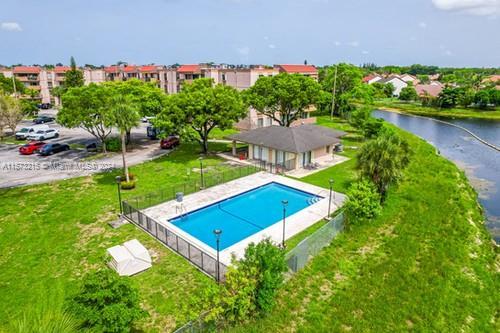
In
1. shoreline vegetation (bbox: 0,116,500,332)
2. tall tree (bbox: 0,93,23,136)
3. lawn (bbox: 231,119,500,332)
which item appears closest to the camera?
lawn (bbox: 231,119,500,332)

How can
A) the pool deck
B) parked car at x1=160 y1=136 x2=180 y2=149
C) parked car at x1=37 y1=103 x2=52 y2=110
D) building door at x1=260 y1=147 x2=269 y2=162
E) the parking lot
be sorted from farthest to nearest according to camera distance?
parked car at x1=37 y1=103 x2=52 y2=110 < parked car at x1=160 y1=136 x2=180 y2=149 < building door at x1=260 y1=147 x2=269 y2=162 < the parking lot < the pool deck

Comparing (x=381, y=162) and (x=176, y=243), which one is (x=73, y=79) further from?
(x=381, y=162)

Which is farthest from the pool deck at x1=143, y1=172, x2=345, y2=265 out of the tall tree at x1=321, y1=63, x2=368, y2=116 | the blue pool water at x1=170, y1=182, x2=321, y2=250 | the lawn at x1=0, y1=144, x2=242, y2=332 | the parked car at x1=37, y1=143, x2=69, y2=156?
the tall tree at x1=321, y1=63, x2=368, y2=116

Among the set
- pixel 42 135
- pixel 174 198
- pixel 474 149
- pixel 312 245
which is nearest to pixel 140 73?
pixel 42 135

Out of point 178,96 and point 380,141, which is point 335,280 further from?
point 178,96

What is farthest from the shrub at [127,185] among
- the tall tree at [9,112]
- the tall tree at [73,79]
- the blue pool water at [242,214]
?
the tall tree at [73,79]

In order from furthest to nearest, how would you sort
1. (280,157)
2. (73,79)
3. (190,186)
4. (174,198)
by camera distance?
1. (73,79)
2. (280,157)
3. (190,186)
4. (174,198)

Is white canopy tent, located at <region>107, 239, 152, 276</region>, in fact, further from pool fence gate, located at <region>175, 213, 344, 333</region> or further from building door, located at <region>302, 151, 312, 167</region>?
building door, located at <region>302, 151, 312, 167</region>
